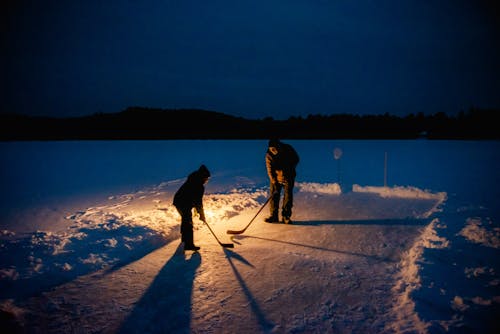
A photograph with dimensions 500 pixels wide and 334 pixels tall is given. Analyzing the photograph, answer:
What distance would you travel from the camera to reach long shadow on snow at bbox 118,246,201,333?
3.08m

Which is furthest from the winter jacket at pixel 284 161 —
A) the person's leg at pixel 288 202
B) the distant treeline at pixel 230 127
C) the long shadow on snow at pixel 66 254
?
the distant treeline at pixel 230 127

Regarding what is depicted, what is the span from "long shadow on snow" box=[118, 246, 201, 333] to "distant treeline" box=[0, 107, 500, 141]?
4687 cm

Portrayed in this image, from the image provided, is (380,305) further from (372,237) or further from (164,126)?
(164,126)

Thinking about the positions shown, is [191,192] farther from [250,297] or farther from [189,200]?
[250,297]

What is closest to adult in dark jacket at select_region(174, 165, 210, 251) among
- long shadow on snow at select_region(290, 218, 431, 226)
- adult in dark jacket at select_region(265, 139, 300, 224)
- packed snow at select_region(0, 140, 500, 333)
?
packed snow at select_region(0, 140, 500, 333)

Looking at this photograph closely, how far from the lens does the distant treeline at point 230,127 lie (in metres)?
A: 48.6

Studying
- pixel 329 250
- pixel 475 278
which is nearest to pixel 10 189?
pixel 329 250

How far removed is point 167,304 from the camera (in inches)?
137

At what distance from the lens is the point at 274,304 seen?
3408 mm

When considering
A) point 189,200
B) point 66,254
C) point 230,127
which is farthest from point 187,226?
point 230,127

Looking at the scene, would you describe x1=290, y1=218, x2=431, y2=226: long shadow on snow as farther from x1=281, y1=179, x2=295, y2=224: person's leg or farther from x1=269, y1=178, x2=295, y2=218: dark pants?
x1=269, y1=178, x2=295, y2=218: dark pants

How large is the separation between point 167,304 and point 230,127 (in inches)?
2363

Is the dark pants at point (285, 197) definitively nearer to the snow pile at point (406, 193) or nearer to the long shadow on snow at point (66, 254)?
the long shadow on snow at point (66, 254)

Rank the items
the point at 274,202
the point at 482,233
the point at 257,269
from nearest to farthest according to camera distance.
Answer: the point at 257,269 < the point at 482,233 < the point at 274,202
